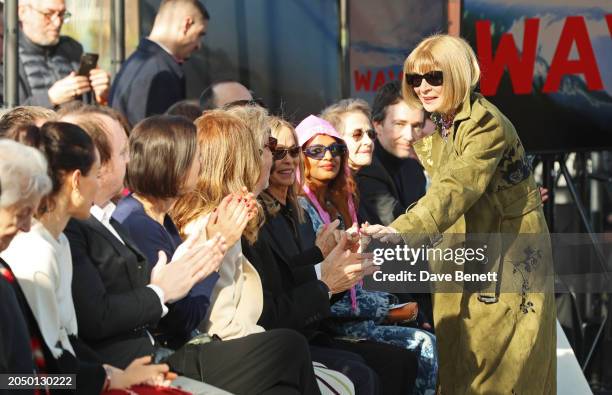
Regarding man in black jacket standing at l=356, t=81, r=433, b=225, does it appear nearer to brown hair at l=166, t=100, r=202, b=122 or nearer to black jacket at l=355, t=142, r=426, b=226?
black jacket at l=355, t=142, r=426, b=226

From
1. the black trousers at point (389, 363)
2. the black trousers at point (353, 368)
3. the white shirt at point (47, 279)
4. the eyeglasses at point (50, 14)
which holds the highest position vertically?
the eyeglasses at point (50, 14)

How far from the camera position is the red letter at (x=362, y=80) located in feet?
27.1

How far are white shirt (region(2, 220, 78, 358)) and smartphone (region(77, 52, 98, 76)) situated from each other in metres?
3.16

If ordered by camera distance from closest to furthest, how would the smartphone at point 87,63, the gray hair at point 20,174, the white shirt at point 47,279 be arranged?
the gray hair at point 20,174 → the white shirt at point 47,279 → the smartphone at point 87,63

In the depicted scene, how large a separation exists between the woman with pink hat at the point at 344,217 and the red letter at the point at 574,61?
1.93 m

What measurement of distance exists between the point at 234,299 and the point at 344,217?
1.62m

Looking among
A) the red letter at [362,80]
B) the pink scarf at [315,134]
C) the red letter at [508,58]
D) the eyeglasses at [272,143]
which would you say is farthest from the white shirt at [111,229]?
the red letter at [362,80]

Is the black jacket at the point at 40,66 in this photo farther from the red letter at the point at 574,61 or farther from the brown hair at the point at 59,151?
the brown hair at the point at 59,151

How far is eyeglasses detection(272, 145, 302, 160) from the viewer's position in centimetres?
520

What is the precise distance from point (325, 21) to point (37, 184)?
16.7ft

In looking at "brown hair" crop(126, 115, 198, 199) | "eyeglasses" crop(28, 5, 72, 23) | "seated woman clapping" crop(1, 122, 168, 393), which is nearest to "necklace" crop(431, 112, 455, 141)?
"brown hair" crop(126, 115, 198, 199)

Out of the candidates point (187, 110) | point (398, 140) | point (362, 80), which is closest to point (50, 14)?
point (187, 110)

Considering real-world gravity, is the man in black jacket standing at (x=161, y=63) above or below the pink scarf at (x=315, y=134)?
above

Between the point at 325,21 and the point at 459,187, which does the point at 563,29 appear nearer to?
the point at 325,21
